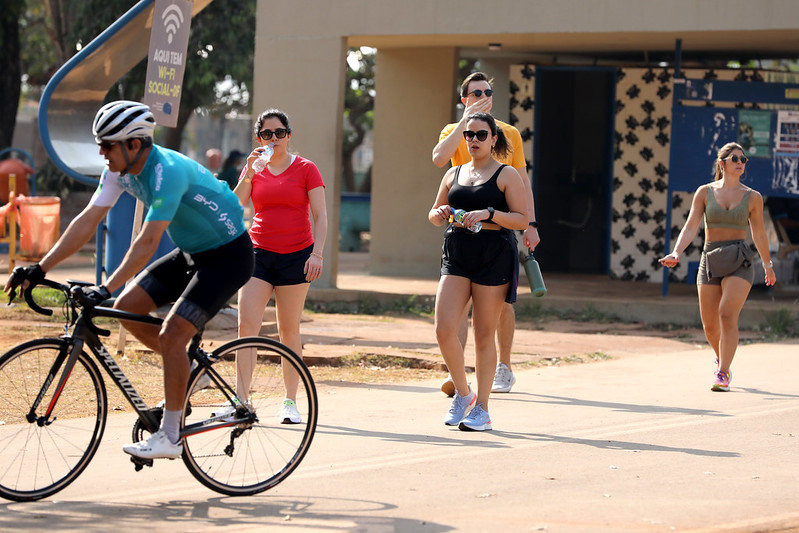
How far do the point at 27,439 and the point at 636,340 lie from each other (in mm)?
7682

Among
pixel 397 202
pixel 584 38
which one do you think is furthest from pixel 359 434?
pixel 397 202

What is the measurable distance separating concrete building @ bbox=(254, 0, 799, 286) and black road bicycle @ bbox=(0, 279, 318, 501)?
29.0 feet

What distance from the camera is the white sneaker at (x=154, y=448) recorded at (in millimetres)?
5418

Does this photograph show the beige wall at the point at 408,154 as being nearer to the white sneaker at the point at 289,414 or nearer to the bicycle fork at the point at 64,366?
the white sneaker at the point at 289,414

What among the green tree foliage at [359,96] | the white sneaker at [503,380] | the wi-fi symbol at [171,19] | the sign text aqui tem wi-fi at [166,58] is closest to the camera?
the white sneaker at [503,380]

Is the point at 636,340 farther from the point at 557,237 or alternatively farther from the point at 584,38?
the point at 557,237

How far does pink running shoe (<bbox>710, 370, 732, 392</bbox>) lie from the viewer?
29.8 ft

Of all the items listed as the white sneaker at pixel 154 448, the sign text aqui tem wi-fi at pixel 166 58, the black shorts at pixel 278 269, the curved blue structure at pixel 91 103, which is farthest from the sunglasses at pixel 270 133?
the curved blue structure at pixel 91 103

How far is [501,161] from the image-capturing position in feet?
25.7

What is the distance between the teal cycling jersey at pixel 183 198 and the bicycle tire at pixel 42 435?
0.73 meters

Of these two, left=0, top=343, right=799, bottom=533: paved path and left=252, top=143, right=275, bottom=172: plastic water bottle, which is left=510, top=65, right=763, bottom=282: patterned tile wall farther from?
left=252, top=143, right=275, bottom=172: plastic water bottle

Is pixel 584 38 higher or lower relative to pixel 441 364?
higher

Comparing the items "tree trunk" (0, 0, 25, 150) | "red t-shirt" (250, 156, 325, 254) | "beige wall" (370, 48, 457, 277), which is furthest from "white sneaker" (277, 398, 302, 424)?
"tree trunk" (0, 0, 25, 150)

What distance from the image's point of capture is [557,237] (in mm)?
17672
